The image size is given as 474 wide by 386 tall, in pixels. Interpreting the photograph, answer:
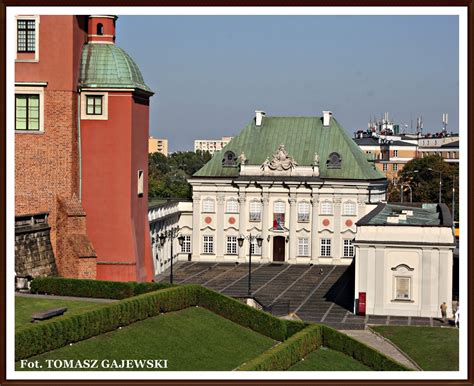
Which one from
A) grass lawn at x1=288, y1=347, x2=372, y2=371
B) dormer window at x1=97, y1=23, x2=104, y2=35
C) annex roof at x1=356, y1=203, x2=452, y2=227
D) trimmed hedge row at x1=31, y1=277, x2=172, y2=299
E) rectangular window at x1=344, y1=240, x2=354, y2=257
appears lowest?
grass lawn at x1=288, y1=347, x2=372, y2=371

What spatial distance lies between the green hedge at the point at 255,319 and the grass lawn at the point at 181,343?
0.29 metres

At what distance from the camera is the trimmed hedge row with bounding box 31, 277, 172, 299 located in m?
35.6

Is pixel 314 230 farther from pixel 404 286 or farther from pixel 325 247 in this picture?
pixel 404 286

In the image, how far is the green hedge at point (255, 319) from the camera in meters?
35.0

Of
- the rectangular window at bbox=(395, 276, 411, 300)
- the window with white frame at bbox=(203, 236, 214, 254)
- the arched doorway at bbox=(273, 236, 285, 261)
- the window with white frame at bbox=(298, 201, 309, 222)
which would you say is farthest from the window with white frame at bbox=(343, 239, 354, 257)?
the rectangular window at bbox=(395, 276, 411, 300)

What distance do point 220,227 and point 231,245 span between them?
162 cm

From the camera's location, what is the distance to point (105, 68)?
139 ft

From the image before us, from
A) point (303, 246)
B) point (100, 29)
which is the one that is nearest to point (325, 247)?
point (303, 246)

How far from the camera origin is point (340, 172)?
8131cm

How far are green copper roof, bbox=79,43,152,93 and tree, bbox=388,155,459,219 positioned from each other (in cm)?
6506

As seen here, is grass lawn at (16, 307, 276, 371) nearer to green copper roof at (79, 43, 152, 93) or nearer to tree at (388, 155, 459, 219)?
green copper roof at (79, 43, 152, 93)

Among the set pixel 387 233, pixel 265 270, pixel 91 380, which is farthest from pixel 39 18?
pixel 265 270

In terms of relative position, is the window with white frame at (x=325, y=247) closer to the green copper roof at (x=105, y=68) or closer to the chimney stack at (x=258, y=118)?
the chimney stack at (x=258, y=118)

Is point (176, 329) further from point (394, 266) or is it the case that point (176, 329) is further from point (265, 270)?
point (265, 270)
